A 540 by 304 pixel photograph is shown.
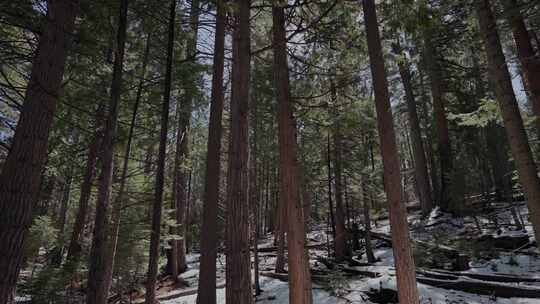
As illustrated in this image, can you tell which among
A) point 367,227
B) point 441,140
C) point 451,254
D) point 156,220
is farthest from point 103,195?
point 441,140

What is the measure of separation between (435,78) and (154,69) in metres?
13.5

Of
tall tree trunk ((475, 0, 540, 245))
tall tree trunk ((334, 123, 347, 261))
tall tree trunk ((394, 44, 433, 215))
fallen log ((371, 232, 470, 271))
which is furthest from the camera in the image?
tall tree trunk ((394, 44, 433, 215))

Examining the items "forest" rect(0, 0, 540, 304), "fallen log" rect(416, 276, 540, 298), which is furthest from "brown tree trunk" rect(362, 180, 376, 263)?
"fallen log" rect(416, 276, 540, 298)

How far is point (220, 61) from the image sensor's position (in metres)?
8.08

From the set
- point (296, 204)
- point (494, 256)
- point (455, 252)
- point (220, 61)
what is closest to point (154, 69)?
point (220, 61)

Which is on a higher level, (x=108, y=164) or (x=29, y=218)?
(x=108, y=164)

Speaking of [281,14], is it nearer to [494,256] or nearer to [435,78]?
[494,256]

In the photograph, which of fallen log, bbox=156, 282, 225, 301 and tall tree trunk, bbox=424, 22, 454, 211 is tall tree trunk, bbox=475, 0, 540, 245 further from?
fallen log, bbox=156, 282, 225, 301

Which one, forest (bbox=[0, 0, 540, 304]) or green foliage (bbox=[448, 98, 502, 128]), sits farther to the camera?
green foliage (bbox=[448, 98, 502, 128])

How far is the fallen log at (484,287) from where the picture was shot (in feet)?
22.6

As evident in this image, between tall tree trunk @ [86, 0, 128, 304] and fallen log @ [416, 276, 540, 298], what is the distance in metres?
7.98

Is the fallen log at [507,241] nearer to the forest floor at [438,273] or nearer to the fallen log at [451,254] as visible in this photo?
the forest floor at [438,273]

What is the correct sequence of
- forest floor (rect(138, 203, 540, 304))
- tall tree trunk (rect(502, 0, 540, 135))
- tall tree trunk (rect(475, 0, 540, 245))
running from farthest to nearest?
A: forest floor (rect(138, 203, 540, 304))
tall tree trunk (rect(502, 0, 540, 135))
tall tree trunk (rect(475, 0, 540, 245))

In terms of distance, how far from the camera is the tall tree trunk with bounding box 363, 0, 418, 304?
4816mm
